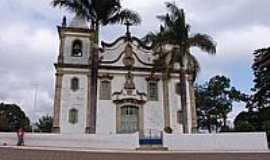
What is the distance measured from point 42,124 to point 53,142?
120 feet

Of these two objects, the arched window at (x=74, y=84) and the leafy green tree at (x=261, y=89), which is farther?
the leafy green tree at (x=261, y=89)

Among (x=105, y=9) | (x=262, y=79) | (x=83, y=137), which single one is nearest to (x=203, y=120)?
(x=262, y=79)

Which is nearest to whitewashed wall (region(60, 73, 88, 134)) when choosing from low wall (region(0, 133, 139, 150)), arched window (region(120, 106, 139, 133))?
→ arched window (region(120, 106, 139, 133))

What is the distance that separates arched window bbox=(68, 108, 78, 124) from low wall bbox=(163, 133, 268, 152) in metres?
7.95

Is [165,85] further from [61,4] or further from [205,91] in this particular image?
[205,91]

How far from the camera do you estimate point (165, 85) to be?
27344 mm

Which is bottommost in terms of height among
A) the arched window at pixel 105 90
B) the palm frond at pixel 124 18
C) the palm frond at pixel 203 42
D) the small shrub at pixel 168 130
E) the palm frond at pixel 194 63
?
the small shrub at pixel 168 130

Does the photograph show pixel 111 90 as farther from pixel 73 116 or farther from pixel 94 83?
pixel 73 116

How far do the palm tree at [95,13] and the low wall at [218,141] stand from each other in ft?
21.6

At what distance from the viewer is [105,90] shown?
86.5 ft

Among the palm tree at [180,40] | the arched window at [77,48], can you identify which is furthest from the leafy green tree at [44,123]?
the palm tree at [180,40]

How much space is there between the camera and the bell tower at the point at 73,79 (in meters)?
25.1

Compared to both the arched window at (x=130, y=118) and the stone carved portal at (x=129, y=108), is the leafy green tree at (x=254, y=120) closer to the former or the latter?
the stone carved portal at (x=129, y=108)

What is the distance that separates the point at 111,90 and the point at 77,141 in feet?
24.6
